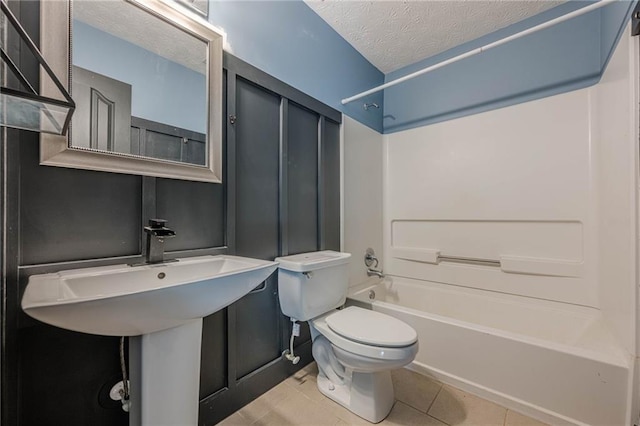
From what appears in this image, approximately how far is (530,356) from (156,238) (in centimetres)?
177

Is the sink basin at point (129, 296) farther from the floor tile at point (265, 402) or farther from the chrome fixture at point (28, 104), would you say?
the floor tile at point (265, 402)

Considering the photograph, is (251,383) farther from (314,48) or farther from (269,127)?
(314,48)

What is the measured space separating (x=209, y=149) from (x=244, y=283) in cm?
68

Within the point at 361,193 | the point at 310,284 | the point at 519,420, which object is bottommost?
the point at 519,420

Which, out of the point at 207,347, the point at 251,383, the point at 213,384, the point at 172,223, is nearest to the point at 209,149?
the point at 172,223

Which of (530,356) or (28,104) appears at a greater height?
(28,104)

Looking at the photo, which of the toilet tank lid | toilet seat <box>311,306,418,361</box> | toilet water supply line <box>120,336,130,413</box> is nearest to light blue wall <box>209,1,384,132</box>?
the toilet tank lid

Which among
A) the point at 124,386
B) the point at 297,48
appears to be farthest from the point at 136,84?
the point at 124,386

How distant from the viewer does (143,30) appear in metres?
1.02

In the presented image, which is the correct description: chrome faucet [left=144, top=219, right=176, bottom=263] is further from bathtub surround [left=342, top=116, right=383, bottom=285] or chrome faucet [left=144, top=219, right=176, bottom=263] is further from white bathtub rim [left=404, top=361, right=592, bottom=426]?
white bathtub rim [left=404, top=361, right=592, bottom=426]

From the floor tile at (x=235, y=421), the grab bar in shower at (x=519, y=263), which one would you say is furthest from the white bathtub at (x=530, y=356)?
the floor tile at (x=235, y=421)

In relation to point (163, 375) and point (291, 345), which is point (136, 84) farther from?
point (291, 345)

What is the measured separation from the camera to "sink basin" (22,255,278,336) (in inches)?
21.0

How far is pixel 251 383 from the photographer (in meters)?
1.33
